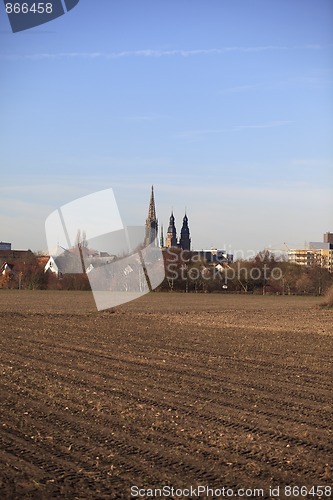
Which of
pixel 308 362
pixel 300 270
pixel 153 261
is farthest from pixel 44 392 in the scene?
pixel 300 270

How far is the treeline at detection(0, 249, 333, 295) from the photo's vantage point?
8100 cm

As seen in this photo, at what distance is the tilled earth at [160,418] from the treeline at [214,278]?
59.6 metres

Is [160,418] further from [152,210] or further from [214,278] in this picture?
[152,210]

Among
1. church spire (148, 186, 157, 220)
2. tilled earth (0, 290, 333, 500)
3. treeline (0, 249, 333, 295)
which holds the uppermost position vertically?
church spire (148, 186, 157, 220)

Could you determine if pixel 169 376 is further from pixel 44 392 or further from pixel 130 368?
pixel 44 392

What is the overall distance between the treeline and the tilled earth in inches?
2348

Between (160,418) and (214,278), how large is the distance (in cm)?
7249

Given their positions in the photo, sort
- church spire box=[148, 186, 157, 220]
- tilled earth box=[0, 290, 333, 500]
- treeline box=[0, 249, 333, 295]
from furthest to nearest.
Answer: church spire box=[148, 186, 157, 220] < treeline box=[0, 249, 333, 295] < tilled earth box=[0, 290, 333, 500]

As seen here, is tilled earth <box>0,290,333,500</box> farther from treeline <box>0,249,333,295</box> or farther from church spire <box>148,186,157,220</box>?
church spire <box>148,186,157,220</box>

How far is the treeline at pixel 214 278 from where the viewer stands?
266 feet

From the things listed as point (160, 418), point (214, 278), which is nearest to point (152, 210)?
point (214, 278)

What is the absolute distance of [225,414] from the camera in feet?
34.7

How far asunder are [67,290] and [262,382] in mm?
67807

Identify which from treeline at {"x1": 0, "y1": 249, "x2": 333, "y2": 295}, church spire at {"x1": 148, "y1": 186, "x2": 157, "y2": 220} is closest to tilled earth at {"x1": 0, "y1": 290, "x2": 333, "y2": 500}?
treeline at {"x1": 0, "y1": 249, "x2": 333, "y2": 295}
